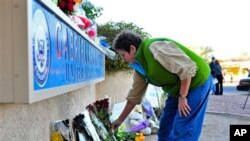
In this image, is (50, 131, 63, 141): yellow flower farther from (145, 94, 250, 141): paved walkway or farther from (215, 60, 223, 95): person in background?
(215, 60, 223, 95): person in background

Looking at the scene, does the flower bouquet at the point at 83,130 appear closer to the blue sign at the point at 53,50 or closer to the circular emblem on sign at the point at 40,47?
the blue sign at the point at 53,50

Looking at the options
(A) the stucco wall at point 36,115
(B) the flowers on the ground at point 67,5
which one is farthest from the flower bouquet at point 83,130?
(B) the flowers on the ground at point 67,5

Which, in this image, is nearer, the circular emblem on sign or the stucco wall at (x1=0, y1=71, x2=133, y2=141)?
the circular emblem on sign

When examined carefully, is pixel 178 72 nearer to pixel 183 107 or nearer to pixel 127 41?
pixel 183 107

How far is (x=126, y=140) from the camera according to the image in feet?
18.8

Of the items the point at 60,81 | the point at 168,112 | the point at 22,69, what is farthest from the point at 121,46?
the point at 22,69

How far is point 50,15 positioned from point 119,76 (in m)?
6.70

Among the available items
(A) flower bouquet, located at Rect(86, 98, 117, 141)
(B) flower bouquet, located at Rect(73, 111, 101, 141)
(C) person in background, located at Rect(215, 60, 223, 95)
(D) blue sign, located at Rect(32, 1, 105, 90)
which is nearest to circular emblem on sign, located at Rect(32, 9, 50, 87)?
(D) blue sign, located at Rect(32, 1, 105, 90)

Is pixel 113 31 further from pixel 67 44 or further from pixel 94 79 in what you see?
pixel 67 44

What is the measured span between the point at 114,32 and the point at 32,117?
6.81 m

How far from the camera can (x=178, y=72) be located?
11.2 ft

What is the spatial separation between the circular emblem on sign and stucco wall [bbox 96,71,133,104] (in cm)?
573

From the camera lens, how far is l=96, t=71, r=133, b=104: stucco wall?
7977 mm

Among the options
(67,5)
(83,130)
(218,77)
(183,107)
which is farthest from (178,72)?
(218,77)
